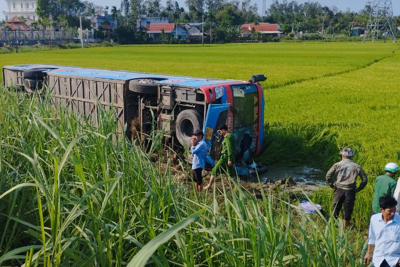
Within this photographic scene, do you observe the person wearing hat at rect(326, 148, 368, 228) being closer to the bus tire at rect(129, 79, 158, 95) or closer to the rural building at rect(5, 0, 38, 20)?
the bus tire at rect(129, 79, 158, 95)

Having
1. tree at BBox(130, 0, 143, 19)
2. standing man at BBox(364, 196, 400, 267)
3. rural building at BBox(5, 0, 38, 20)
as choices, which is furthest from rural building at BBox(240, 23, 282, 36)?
standing man at BBox(364, 196, 400, 267)

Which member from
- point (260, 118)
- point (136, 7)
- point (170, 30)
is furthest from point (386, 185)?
point (136, 7)

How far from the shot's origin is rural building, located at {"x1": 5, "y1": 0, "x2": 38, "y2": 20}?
15388 centimetres

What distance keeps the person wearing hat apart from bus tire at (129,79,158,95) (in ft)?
15.4

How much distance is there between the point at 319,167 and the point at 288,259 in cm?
759

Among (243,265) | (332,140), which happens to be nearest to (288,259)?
(243,265)

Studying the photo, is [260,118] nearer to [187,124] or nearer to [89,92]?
[187,124]

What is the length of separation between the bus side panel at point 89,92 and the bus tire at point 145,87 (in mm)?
313

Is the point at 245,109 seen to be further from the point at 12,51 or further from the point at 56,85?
the point at 12,51

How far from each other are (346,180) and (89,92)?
7103 millimetres

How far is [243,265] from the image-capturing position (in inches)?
128

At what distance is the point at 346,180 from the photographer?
6.84m

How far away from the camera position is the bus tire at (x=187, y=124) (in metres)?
9.36

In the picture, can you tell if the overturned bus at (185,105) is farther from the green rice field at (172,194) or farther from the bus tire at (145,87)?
the green rice field at (172,194)
